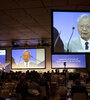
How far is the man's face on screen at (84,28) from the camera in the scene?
4359 mm

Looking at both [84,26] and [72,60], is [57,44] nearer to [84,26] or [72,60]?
[84,26]

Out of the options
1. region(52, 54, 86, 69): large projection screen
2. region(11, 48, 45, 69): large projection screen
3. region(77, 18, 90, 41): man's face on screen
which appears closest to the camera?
region(77, 18, 90, 41): man's face on screen

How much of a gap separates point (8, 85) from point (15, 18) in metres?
1.96

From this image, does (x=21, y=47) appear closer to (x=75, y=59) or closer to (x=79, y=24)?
(x=75, y=59)

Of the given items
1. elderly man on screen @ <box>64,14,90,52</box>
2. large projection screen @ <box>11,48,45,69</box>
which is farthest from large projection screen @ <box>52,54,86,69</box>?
elderly man on screen @ <box>64,14,90,52</box>

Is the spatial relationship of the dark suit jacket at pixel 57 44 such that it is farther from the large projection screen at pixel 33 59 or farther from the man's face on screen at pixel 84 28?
the large projection screen at pixel 33 59

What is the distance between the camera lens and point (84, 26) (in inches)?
172

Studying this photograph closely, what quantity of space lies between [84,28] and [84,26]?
0.04m

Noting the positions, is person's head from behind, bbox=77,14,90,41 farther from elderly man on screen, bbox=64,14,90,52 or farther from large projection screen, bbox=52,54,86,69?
large projection screen, bbox=52,54,86,69

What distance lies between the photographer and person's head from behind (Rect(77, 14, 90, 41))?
436 centimetres

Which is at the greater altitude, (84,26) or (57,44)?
(84,26)

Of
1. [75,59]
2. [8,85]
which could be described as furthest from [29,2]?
[75,59]

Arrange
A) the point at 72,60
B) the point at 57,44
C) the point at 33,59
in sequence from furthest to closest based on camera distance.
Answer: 1. the point at 33,59
2. the point at 72,60
3. the point at 57,44

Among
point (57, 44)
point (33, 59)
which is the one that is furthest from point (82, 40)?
point (33, 59)
